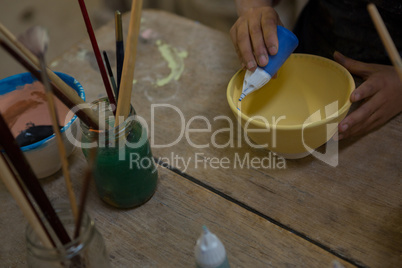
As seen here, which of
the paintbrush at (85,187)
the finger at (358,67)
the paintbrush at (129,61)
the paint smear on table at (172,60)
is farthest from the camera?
the paint smear on table at (172,60)

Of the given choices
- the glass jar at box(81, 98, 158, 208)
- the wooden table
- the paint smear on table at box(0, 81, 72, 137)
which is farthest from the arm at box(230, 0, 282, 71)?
the paint smear on table at box(0, 81, 72, 137)

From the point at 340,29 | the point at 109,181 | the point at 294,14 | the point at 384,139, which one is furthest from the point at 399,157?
the point at 294,14

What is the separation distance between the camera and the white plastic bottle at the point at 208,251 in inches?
18.3

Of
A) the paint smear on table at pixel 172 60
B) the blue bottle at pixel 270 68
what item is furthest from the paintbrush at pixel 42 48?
the paint smear on table at pixel 172 60

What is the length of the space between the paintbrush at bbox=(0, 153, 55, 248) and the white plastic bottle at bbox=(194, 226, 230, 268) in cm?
16

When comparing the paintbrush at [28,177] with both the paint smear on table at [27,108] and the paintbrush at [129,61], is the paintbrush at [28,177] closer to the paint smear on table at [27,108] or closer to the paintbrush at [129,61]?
the paintbrush at [129,61]

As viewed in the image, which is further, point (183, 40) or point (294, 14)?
point (294, 14)

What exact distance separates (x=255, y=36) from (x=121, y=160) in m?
0.32

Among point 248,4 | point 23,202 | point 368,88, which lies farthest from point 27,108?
point 368,88

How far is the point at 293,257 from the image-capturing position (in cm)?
56

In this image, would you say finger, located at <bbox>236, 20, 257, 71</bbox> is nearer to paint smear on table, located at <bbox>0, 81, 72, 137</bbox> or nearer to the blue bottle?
the blue bottle

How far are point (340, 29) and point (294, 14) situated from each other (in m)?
0.70

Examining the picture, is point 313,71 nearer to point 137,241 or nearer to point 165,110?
point 165,110

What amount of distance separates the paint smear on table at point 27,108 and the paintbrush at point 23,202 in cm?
31
